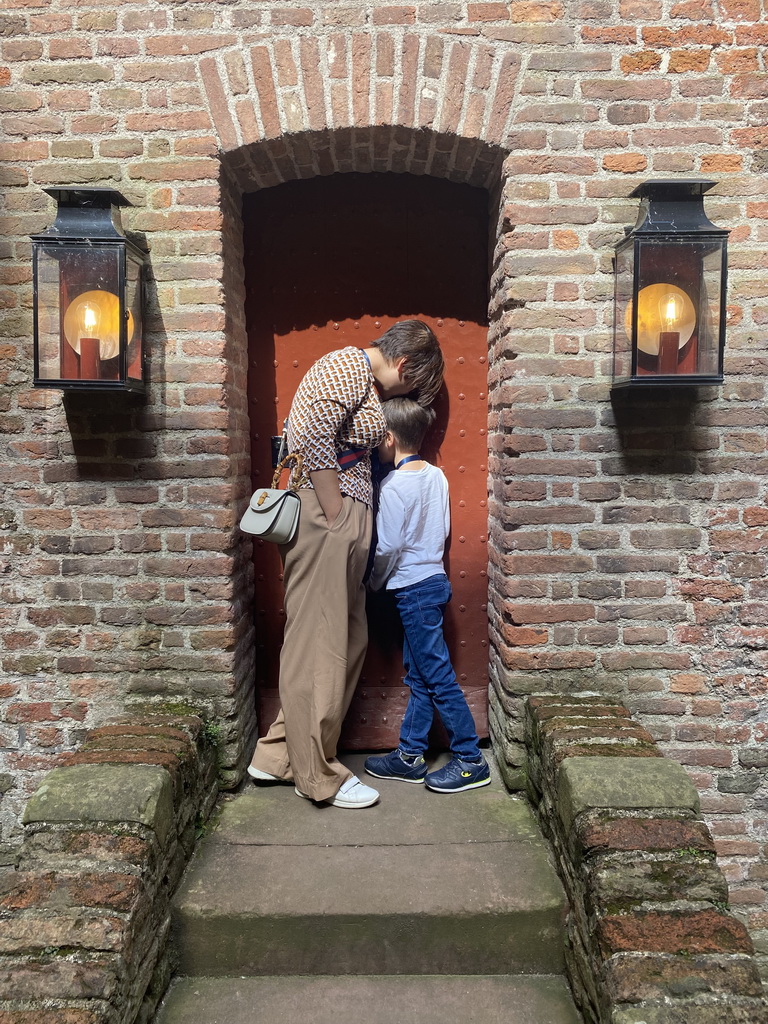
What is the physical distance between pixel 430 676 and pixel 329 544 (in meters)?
0.70

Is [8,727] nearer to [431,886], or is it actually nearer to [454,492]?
[431,886]

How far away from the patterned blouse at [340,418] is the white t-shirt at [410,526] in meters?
0.14

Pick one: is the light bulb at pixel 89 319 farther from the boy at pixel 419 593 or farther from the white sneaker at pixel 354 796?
the white sneaker at pixel 354 796

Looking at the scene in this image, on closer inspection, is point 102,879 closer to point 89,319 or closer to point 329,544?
point 329,544

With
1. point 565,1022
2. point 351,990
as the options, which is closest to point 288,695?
point 351,990

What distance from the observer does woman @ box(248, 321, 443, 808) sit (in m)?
2.87

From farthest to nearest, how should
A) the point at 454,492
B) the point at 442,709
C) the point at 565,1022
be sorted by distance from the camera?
the point at 454,492, the point at 442,709, the point at 565,1022

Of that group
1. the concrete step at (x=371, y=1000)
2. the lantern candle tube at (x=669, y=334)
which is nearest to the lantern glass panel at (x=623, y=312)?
the lantern candle tube at (x=669, y=334)

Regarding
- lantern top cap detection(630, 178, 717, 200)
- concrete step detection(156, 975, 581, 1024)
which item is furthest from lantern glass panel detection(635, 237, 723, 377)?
concrete step detection(156, 975, 581, 1024)

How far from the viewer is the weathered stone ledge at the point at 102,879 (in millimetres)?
1850

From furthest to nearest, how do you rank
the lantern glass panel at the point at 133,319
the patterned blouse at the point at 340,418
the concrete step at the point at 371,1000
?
the patterned blouse at the point at 340,418, the lantern glass panel at the point at 133,319, the concrete step at the point at 371,1000

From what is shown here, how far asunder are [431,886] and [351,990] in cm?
39

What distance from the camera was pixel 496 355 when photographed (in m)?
3.10

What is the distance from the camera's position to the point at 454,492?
336 cm
